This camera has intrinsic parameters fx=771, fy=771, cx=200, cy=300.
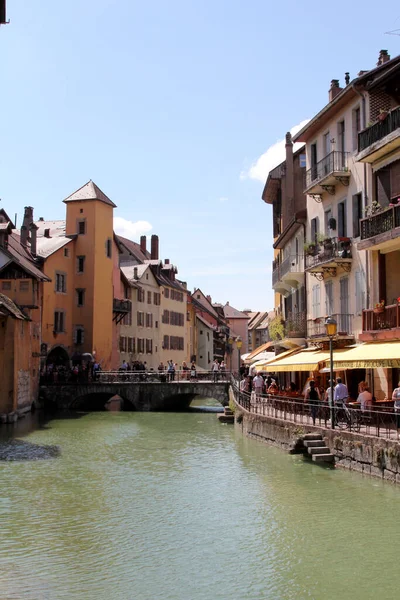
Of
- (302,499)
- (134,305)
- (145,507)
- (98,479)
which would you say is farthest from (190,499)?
→ (134,305)

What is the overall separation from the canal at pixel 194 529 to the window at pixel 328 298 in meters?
6.71

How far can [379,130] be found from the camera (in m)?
24.9

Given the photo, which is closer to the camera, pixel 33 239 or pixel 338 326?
pixel 338 326

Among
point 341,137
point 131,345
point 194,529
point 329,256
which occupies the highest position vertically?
point 341,137

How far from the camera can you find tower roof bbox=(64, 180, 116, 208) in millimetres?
60662

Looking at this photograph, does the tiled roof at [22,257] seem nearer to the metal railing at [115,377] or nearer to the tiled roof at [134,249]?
the metal railing at [115,377]

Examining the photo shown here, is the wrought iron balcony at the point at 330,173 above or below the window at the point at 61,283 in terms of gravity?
above

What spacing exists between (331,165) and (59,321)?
32.4m

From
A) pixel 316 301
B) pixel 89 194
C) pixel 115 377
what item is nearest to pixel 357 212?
pixel 316 301

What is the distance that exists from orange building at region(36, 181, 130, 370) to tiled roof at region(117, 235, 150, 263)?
40.9 feet

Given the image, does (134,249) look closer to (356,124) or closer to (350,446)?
(356,124)

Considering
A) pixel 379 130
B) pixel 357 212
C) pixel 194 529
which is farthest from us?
pixel 357 212

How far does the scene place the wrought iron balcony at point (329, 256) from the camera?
28.3m

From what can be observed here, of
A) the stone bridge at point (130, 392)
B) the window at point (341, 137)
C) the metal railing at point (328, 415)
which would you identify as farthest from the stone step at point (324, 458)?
the stone bridge at point (130, 392)
